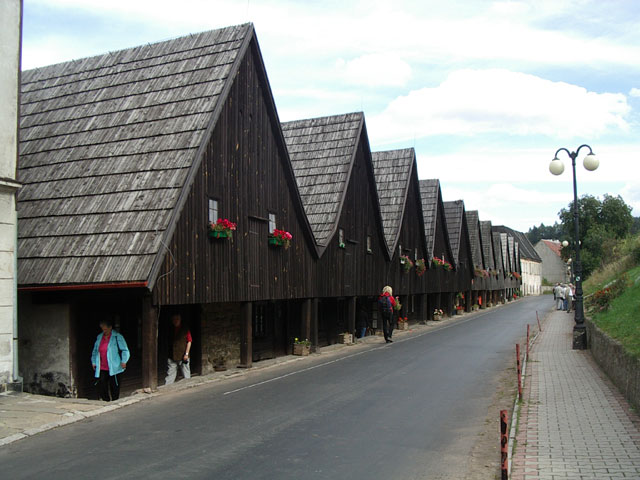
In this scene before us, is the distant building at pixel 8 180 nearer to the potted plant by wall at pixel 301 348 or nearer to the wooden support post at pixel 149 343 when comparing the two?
the wooden support post at pixel 149 343

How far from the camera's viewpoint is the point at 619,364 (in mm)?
12414

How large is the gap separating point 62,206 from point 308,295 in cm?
910

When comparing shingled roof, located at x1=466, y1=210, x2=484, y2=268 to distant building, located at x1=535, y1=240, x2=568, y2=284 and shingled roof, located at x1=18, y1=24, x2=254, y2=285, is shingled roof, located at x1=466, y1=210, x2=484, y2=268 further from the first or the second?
distant building, located at x1=535, y1=240, x2=568, y2=284

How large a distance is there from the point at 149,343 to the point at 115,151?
16.6 feet

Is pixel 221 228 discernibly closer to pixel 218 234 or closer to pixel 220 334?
pixel 218 234

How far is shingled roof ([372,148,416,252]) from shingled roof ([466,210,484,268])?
24.7 meters

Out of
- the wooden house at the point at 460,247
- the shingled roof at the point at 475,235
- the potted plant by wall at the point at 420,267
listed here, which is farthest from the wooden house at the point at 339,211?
the shingled roof at the point at 475,235

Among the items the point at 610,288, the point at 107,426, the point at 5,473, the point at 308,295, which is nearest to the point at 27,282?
the point at 107,426

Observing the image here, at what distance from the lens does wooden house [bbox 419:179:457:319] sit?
136 ft

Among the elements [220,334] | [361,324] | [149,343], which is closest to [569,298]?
[361,324]

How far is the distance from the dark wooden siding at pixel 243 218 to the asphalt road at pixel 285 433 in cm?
252

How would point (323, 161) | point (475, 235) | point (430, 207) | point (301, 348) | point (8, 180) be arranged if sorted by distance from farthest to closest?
point (475, 235), point (430, 207), point (323, 161), point (301, 348), point (8, 180)

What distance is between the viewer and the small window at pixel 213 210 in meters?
15.7

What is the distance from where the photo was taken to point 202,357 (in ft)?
56.2
